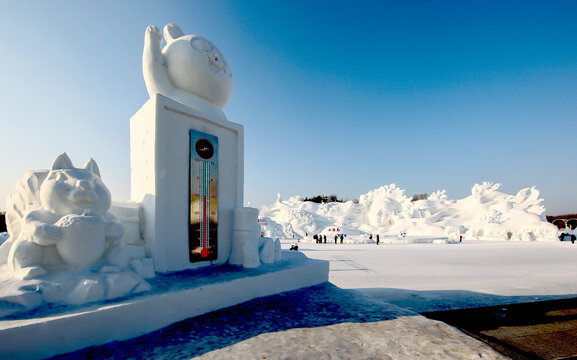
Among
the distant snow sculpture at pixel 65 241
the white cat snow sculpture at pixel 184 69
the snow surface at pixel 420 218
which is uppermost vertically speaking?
the white cat snow sculpture at pixel 184 69

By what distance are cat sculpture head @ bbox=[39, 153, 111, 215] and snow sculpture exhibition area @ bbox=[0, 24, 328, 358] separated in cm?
1

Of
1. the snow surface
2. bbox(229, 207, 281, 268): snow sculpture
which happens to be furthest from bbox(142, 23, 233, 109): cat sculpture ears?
the snow surface

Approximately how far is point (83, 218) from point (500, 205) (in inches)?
1346

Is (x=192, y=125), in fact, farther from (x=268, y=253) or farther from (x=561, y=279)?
(x=561, y=279)

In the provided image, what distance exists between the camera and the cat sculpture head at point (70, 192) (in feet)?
10.9

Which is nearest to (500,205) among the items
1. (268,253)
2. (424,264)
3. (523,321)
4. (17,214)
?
(424,264)

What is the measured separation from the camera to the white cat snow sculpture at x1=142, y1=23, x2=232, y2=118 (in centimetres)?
507

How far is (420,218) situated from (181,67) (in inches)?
1173

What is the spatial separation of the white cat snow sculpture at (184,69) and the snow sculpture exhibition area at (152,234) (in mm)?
20

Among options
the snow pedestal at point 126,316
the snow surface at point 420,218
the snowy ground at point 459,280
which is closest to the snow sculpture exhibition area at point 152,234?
the snow pedestal at point 126,316

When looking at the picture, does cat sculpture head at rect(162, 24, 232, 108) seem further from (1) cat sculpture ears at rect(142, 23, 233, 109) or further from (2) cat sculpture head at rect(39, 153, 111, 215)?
(2) cat sculpture head at rect(39, 153, 111, 215)

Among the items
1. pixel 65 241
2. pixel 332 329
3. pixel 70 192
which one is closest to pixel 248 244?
pixel 332 329

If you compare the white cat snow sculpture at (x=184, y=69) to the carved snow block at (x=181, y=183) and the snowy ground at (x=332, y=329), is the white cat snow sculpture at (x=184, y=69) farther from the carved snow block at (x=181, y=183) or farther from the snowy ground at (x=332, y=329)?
the snowy ground at (x=332, y=329)

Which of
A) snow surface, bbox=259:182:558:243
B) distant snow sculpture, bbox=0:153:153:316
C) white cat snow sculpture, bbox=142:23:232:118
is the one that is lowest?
snow surface, bbox=259:182:558:243
